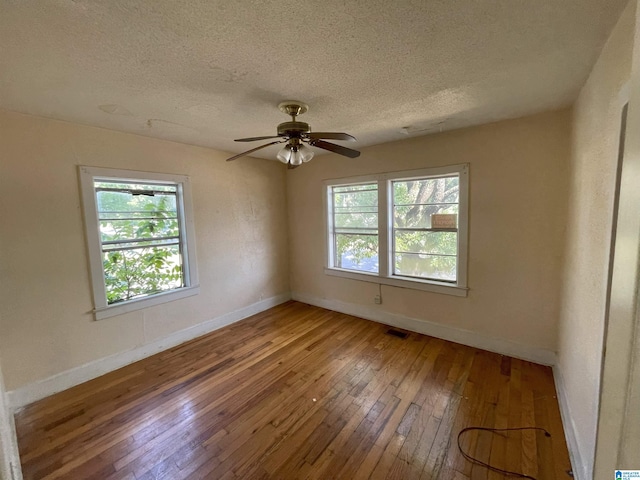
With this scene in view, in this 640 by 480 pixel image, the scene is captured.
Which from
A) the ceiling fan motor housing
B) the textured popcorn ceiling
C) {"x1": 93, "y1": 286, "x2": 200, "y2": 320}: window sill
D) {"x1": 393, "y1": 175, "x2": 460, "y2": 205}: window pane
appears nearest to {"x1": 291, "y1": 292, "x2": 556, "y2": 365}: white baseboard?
{"x1": 393, "y1": 175, "x2": 460, "y2": 205}: window pane

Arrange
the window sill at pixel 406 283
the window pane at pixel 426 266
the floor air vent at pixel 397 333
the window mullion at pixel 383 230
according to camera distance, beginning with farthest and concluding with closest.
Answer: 1. the window mullion at pixel 383 230
2. the floor air vent at pixel 397 333
3. the window pane at pixel 426 266
4. the window sill at pixel 406 283

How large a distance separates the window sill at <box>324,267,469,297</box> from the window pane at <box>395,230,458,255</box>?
38 cm

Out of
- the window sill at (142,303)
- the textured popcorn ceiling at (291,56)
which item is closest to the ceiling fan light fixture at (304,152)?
the textured popcorn ceiling at (291,56)

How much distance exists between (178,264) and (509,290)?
3.73 metres

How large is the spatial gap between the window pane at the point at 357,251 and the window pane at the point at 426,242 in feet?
1.20

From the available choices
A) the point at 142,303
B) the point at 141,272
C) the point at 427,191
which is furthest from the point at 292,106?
the point at 142,303

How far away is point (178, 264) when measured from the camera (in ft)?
10.5

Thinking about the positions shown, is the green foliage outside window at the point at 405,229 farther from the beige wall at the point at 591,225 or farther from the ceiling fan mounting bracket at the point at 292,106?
the ceiling fan mounting bracket at the point at 292,106

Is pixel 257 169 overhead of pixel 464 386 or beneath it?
overhead

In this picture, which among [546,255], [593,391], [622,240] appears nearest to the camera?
[622,240]

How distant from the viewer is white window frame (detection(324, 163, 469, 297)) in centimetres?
283

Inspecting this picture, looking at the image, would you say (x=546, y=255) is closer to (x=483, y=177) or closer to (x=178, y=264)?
(x=483, y=177)

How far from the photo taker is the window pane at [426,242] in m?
3.03

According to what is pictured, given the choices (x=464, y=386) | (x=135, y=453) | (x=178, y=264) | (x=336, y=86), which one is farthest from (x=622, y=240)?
(x=178, y=264)
